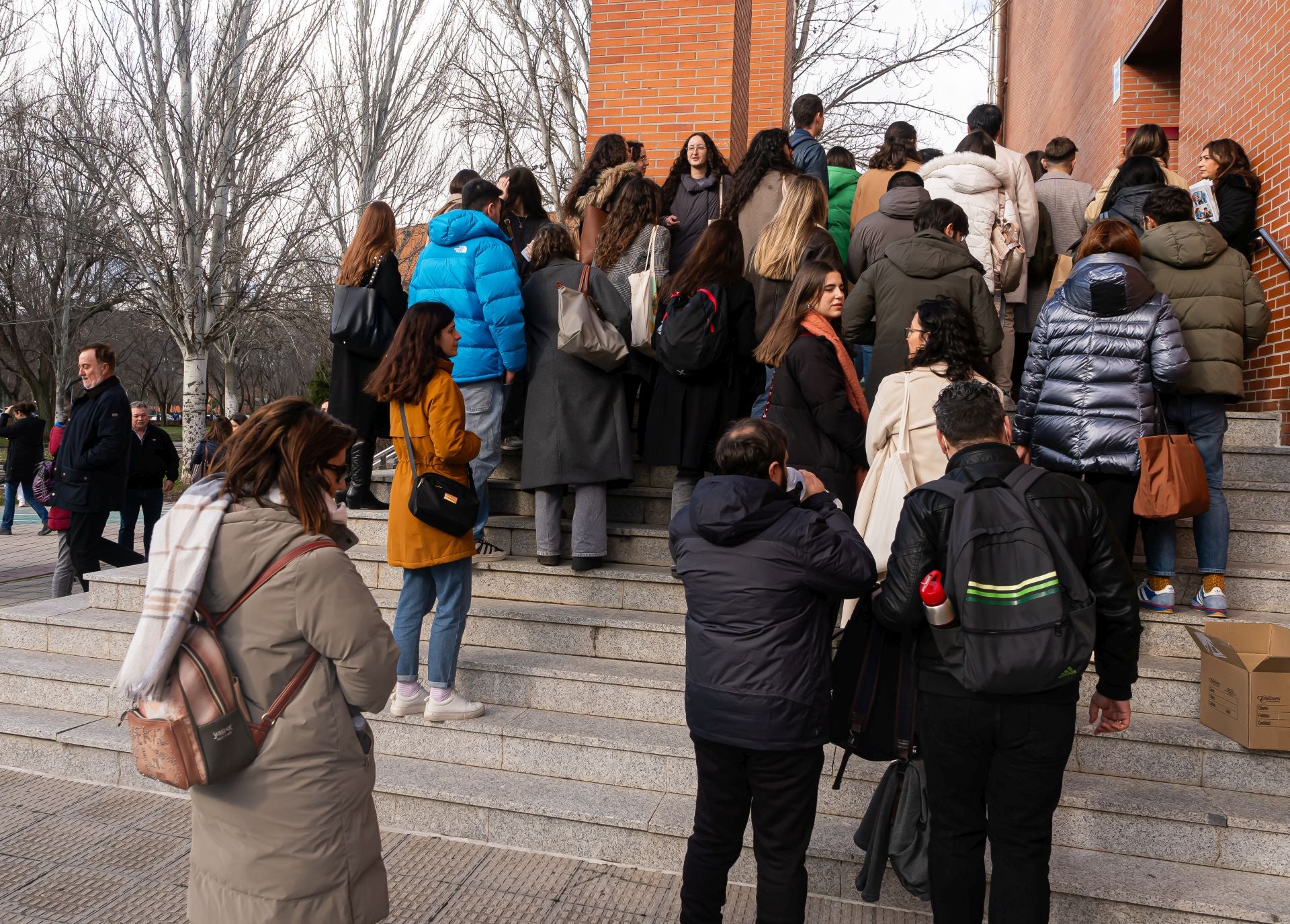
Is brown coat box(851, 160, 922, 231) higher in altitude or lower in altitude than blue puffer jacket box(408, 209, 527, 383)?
higher

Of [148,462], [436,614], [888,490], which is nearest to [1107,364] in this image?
[888,490]

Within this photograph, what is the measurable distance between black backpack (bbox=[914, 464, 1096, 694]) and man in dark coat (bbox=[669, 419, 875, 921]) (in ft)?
1.25

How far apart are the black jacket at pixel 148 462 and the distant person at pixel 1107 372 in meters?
7.80

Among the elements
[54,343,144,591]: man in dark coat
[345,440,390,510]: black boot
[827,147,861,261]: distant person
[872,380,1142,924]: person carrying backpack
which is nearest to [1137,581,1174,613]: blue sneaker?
[872,380,1142,924]: person carrying backpack

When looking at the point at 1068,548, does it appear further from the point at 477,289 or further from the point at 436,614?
the point at 477,289

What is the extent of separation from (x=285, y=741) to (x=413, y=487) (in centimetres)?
212

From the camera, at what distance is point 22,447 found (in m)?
13.8

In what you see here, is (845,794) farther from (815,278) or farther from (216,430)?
(216,430)

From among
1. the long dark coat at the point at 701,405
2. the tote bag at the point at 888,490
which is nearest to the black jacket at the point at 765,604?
the tote bag at the point at 888,490

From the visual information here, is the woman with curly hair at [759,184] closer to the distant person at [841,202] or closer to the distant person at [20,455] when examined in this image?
the distant person at [841,202]

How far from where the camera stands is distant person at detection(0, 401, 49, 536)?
13.8m

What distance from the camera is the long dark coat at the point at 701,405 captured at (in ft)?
17.7

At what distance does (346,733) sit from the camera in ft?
8.13

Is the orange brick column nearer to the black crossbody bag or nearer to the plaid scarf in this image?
the black crossbody bag
